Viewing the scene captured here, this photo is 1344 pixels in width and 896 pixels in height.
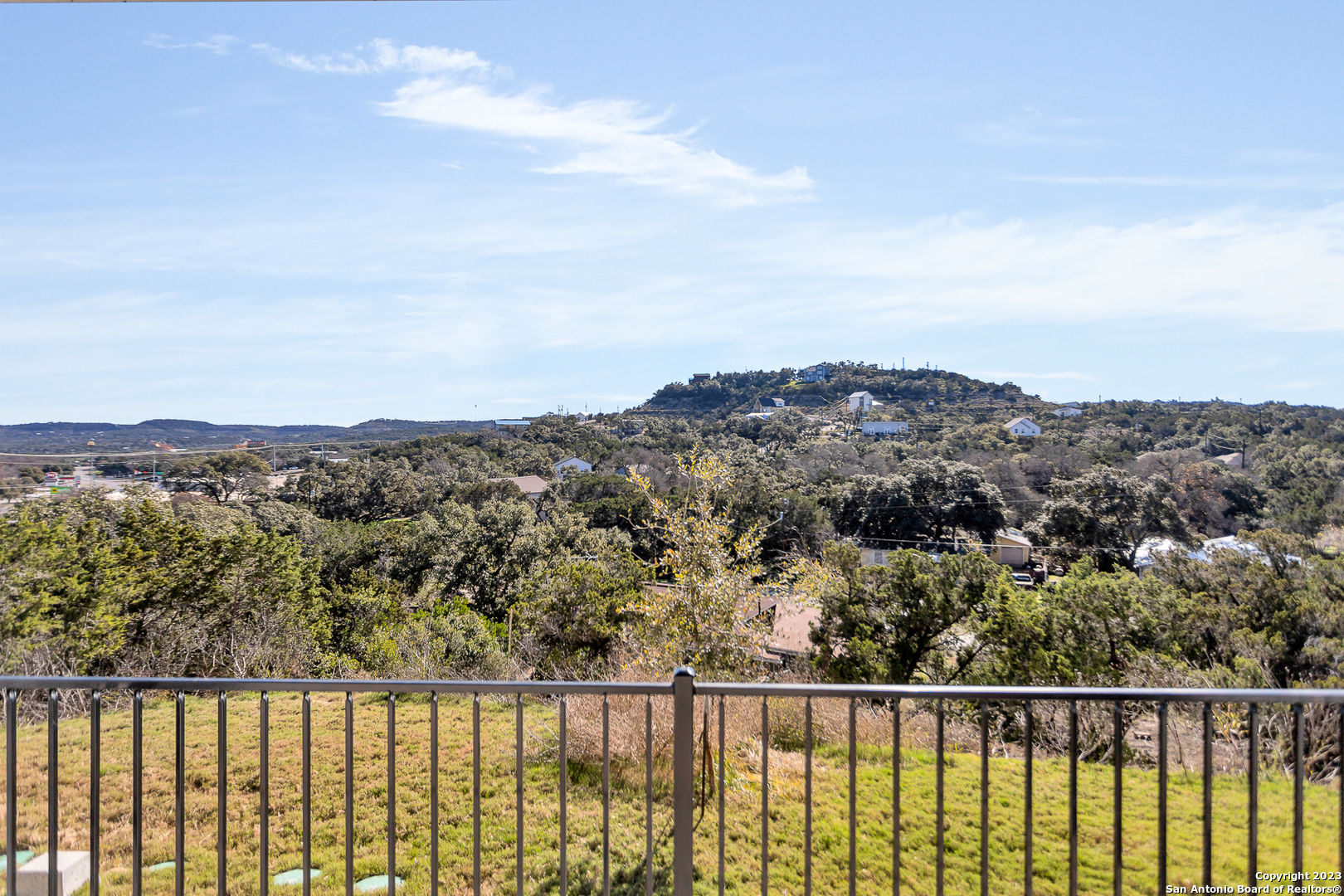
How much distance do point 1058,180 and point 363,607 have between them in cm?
1518

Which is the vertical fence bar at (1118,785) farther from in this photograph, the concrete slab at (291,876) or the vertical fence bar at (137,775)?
the concrete slab at (291,876)

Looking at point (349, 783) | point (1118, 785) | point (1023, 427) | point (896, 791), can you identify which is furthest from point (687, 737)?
point (1023, 427)

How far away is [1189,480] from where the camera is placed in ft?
74.6

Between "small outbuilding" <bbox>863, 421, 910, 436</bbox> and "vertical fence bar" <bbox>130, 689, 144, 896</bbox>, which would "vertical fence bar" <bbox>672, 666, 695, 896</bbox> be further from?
"small outbuilding" <bbox>863, 421, 910, 436</bbox>

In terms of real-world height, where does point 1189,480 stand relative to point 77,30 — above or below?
below

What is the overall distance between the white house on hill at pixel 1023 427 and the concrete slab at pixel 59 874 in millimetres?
39964

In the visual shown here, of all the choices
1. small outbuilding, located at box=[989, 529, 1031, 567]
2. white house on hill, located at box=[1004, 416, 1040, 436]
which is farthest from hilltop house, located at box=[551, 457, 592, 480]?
white house on hill, located at box=[1004, 416, 1040, 436]

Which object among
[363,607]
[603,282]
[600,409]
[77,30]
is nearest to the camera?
[77,30]

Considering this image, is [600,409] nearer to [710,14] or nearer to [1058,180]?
[1058,180]

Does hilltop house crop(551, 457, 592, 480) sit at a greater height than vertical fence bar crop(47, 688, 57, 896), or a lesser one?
lesser

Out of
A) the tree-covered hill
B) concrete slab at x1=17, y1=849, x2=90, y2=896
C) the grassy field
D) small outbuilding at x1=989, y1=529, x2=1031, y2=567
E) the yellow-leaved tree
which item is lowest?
small outbuilding at x1=989, y1=529, x2=1031, y2=567

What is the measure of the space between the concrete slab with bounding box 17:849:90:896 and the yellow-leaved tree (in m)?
2.36

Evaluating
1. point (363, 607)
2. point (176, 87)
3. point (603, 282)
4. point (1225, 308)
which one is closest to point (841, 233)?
point (603, 282)

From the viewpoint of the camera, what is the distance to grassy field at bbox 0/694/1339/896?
7.49 ft
